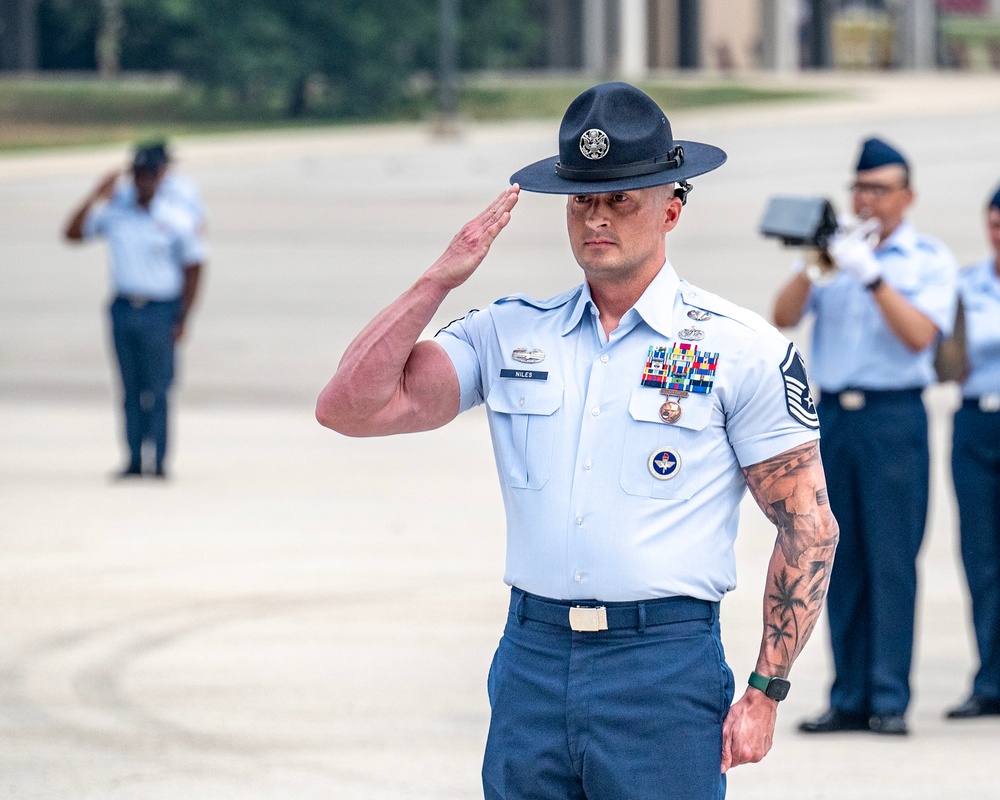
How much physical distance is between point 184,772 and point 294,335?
1320 centimetres

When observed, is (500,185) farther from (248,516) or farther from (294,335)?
(248,516)

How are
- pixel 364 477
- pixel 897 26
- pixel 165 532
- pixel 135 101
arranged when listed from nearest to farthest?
1. pixel 165 532
2. pixel 364 477
3. pixel 135 101
4. pixel 897 26

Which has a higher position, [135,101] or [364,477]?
[135,101]

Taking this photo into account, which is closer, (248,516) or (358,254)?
(248,516)

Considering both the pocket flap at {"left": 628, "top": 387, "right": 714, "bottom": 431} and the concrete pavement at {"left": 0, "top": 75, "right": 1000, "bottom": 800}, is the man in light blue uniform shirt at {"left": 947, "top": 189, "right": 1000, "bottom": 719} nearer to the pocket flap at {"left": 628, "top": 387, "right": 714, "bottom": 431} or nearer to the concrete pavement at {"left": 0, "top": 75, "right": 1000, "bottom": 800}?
the concrete pavement at {"left": 0, "top": 75, "right": 1000, "bottom": 800}

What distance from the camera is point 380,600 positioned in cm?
826

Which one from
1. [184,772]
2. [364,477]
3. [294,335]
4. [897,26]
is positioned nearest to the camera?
[184,772]

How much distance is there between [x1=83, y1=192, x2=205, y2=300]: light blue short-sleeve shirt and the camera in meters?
11.5

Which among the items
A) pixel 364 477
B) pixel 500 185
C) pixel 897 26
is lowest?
pixel 364 477

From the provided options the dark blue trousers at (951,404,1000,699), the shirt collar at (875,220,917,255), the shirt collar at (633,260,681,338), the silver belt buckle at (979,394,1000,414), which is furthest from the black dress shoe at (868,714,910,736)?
the shirt collar at (633,260,681,338)

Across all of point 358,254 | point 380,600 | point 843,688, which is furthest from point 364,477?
point 358,254

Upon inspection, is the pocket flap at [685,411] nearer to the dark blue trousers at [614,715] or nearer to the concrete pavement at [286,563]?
the dark blue trousers at [614,715]

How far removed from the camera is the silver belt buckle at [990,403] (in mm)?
6652

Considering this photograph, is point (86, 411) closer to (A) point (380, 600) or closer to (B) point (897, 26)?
(A) point (380, 600)
